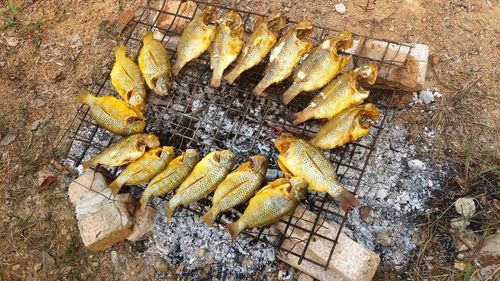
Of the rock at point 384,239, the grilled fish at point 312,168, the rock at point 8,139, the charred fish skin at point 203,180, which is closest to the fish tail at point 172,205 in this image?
the charred fish skin at point 203,180

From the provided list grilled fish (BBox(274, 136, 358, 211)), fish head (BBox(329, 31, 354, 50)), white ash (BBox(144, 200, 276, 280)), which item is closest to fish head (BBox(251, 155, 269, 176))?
grilled fish (BBox(274, 136, 358, 211))

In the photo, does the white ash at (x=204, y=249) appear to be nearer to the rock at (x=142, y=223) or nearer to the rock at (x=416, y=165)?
the rock at (x=142, y=223)

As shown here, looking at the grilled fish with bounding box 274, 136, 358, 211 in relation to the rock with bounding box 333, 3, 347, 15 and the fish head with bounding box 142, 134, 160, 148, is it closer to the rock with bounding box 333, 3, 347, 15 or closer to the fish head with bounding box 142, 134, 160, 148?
the fish head with bounding box 142, 134, 160, 148

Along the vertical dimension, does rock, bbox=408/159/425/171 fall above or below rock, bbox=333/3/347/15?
below

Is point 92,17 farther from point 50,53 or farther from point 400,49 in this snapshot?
point 400,49

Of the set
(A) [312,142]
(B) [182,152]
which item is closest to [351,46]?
(A) [312,142]

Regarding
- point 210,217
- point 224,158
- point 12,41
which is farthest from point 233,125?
point 12,41
